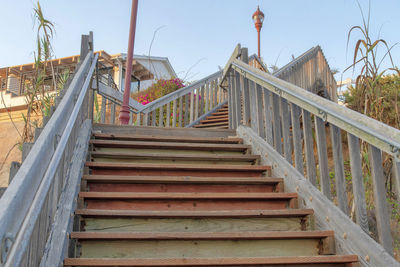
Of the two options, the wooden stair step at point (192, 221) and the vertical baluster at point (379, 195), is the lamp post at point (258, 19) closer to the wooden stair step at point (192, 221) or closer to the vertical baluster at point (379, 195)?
the wooden stair step at point (192, 221)

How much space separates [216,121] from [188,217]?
4.68 metres

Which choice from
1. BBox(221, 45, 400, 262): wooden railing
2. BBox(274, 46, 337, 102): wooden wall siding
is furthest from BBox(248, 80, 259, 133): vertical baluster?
BBox(274, 46, 337, 102): wooden wall siding

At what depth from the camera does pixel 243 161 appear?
3043 mm

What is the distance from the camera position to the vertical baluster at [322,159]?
6.86ft

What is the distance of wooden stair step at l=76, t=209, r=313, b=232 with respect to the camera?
1974mm

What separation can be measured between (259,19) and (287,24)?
2.36 metres

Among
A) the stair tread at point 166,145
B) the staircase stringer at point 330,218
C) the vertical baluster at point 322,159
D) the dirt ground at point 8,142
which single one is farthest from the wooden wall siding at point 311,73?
the dirt ground at point 8,142

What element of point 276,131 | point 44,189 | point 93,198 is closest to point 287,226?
point 276,131

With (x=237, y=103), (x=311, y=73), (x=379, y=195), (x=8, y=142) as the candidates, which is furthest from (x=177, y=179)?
(x=8, y=142)

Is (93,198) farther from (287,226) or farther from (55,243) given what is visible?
(287,226)

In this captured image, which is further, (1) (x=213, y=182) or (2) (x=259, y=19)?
(2) (x=259, y=19)

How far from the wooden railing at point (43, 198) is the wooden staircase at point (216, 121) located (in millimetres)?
3874

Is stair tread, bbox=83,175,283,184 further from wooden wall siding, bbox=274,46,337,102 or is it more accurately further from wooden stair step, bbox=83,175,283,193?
wooden wall siding, bbox=274,46,337,102

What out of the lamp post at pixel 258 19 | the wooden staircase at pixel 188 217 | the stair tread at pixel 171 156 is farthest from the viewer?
the lamp post at pixel 258 19
